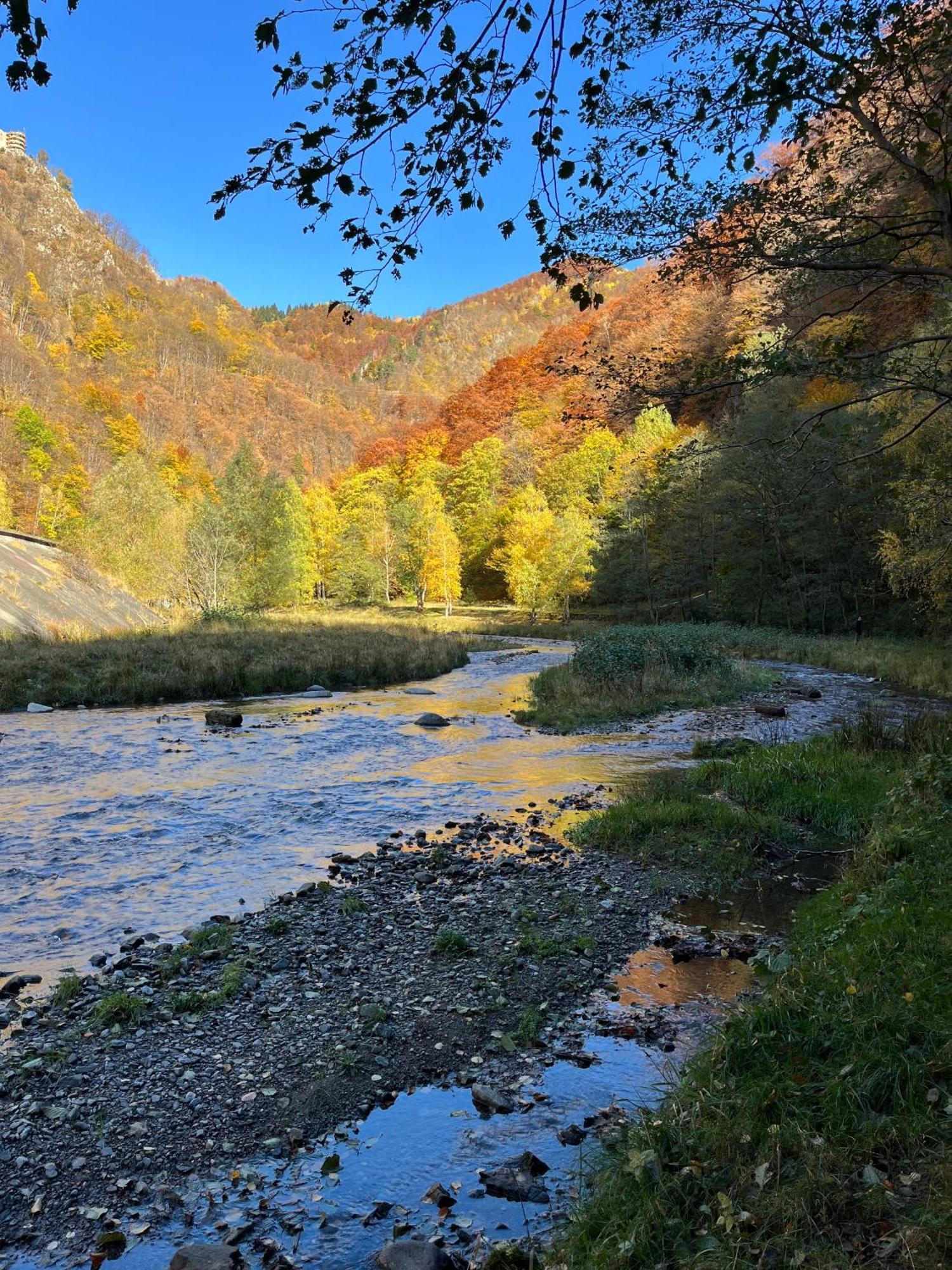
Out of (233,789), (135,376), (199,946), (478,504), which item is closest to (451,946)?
(199,946)

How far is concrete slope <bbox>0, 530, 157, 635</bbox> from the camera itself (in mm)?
33375

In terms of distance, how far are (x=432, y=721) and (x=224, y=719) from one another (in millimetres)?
5677

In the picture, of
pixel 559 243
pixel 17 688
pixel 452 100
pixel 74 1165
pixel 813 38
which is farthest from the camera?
pixel 17 688

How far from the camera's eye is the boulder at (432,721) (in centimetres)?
2081

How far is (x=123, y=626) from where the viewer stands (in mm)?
38094

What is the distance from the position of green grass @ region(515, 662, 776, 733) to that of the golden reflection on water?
1297 centimetres

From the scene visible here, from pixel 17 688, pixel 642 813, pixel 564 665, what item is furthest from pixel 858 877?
pixel 17 688

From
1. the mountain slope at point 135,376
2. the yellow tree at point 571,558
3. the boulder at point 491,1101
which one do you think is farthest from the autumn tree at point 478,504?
the boulder at point 491,1101

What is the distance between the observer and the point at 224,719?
2091 cm

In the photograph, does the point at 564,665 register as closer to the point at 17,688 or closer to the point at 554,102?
the point at 17,688

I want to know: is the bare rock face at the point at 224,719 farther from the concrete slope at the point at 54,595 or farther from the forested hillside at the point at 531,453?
the concrete slope at the point at 54,595

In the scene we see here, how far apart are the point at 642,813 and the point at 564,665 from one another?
17412mm

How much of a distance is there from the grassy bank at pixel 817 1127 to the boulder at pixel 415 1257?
550 mm

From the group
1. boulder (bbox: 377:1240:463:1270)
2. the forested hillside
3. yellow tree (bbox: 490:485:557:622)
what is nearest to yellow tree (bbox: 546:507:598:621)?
the forested hillside
